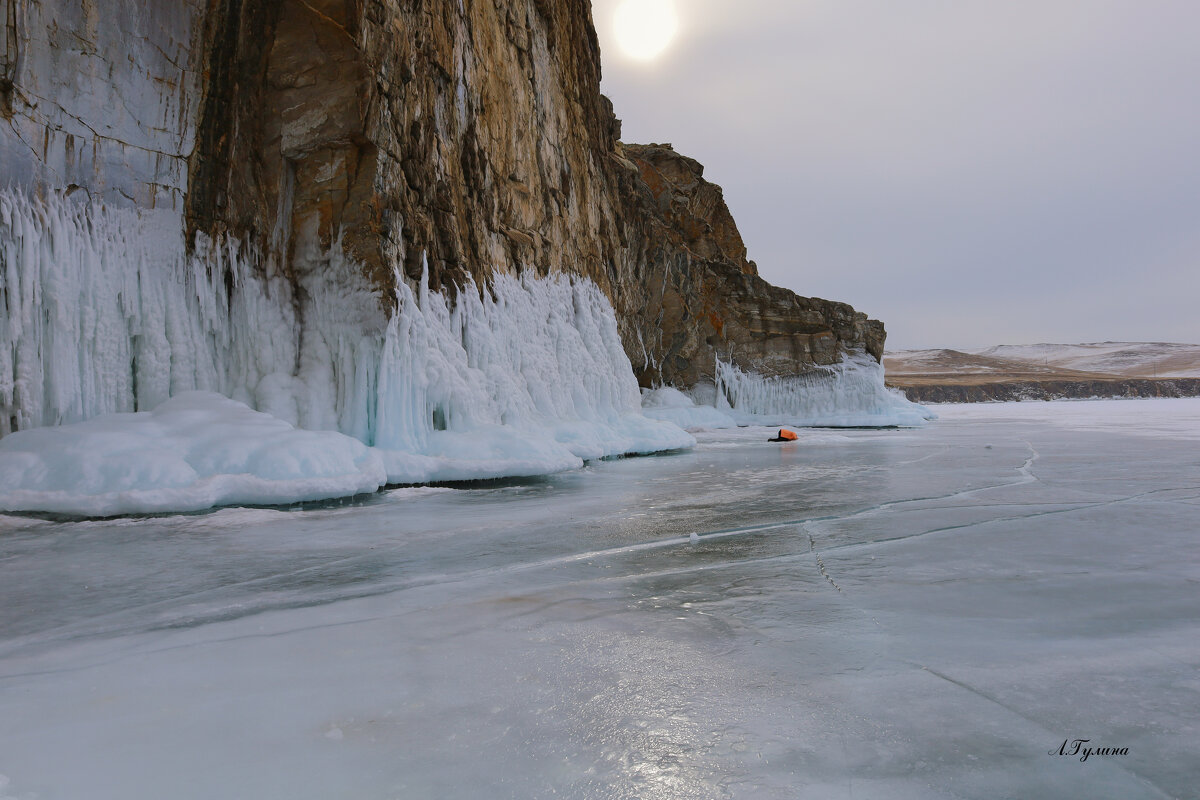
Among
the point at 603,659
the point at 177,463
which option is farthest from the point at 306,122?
the point at 603,659

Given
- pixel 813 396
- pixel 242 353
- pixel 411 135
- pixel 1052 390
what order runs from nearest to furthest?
pixel 242 353
pixel 411 135
pixel 813 396
pixel 1052 390

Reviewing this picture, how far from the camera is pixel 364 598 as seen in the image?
13.1 feet

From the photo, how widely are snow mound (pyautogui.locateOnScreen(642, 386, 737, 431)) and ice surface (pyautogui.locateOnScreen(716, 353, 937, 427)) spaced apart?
285 cm

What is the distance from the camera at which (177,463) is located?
7.24 m

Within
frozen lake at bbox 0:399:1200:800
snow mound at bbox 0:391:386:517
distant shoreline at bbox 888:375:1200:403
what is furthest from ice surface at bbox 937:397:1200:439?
distant shoreline at bbox 888:375:1200:403

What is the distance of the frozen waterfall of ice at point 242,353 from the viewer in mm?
7832

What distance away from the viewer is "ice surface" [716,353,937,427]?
3309 cm

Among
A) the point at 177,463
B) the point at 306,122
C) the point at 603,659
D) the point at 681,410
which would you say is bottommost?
the point at 603,659

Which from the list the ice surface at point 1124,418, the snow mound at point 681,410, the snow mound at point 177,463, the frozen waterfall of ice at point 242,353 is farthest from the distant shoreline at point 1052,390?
the snow mound at point 177,463

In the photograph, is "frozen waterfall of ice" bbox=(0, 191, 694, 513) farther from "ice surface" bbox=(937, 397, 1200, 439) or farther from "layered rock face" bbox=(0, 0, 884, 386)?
"ice surface" bbox=(937, 397, 1200, 439)

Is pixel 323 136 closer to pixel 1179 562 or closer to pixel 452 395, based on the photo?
pixel 452 395

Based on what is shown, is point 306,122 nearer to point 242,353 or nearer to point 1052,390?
point 242,353

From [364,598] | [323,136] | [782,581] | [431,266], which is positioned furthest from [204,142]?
[782,581]

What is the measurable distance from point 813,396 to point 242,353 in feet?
96.4
